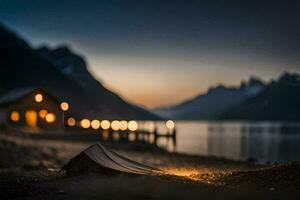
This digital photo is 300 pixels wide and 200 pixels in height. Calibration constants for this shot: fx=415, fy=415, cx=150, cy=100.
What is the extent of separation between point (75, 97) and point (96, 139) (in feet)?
421

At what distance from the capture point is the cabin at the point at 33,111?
208 ft

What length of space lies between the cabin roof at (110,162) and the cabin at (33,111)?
44.6 metres

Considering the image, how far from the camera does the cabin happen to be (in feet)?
208

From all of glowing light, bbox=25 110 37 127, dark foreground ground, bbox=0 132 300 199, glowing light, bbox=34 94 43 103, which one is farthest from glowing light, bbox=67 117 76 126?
dark foreground ground, bbox=0 132 300 199

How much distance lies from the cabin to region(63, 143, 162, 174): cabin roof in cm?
4459

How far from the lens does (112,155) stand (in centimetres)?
2059

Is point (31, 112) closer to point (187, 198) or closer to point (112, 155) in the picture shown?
point (112, 155)

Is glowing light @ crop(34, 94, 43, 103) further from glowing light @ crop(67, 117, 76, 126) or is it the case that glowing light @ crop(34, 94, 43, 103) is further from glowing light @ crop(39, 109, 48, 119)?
glowing light @ crop(67, 117, 76, 126)

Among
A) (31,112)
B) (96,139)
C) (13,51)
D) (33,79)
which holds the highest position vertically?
(13,51)

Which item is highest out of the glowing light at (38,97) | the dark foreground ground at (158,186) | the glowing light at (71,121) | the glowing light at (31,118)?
the glowing light at (38,97)

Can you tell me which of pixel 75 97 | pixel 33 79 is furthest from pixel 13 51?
pixel 75 97

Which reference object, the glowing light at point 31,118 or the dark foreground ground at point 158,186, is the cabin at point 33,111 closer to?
the glowing light at point 31,118

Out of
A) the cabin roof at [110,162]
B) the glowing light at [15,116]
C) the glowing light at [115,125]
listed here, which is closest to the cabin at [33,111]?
the glowing light at [15,116]

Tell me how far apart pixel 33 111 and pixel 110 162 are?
48.5 meters
